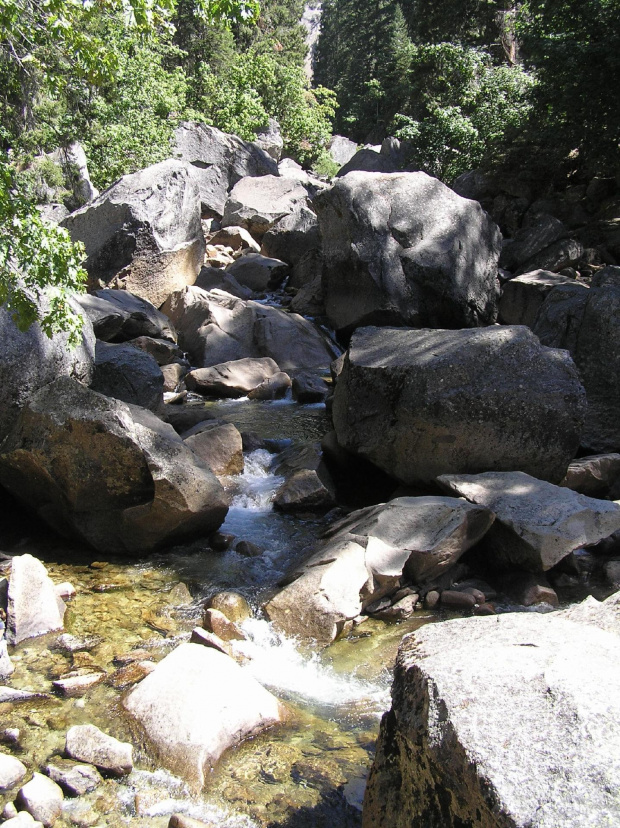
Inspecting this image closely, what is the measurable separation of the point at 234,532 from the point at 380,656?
220 centimetres

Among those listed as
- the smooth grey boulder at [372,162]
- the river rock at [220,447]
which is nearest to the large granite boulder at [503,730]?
the river rock at [220,447]

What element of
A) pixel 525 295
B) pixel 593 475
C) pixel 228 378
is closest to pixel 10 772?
pixel 593 475

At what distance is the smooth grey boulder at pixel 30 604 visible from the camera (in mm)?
4305

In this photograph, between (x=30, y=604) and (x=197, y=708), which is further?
(x=30, y=604)

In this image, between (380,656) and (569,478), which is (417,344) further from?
(380,656)

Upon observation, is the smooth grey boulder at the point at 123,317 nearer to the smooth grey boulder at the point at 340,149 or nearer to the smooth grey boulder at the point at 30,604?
the smooth grey boulder at the point at 30,604

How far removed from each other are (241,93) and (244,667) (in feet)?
89.0

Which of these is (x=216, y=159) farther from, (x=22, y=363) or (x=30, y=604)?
(x=30, y=604)

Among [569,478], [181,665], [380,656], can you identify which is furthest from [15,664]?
[569,478]

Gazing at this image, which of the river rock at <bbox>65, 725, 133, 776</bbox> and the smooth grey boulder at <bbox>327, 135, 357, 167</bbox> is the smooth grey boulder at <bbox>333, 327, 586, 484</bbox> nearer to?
the river rock at <bbox>65, 725, 133, 776</bbox>

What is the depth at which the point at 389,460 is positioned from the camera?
650 cm

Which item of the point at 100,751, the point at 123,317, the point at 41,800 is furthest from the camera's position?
the point at 123,317

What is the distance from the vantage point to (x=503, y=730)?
6.42 feet

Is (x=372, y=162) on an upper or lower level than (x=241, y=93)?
lower
